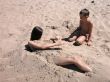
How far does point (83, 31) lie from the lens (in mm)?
6000

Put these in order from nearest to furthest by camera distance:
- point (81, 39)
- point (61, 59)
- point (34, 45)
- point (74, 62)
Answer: point (74, 62)
point (61, 59)
point (34, 45)
point (81, 39)

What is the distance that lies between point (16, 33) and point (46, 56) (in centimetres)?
161

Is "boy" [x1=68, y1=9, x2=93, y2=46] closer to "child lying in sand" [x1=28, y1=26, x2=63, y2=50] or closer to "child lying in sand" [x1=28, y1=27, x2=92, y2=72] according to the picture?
"child lying in sand" [x1=28, y1=26, x2=63, y2=50]

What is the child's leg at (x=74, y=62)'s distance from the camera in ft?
15.2

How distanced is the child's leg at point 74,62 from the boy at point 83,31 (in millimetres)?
881

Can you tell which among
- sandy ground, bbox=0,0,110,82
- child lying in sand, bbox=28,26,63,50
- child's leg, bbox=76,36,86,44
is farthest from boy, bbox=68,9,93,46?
child lying in sand, bbox=28,26,63,50

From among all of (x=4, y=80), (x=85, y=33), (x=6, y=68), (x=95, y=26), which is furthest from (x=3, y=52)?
(x=95, y=26)

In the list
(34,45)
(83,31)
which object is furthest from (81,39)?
(34,45)

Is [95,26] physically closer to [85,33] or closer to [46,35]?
[85,33]

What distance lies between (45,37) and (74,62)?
1.55 metres

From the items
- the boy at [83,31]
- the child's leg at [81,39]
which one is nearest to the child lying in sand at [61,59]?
the child's leg at [81,39]

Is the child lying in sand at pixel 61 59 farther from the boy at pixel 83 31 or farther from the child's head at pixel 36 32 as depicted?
the boy at pixel 83 31

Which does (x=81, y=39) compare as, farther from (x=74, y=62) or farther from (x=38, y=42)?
(x=74, y=62)

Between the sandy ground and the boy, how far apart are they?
0.58 ft
